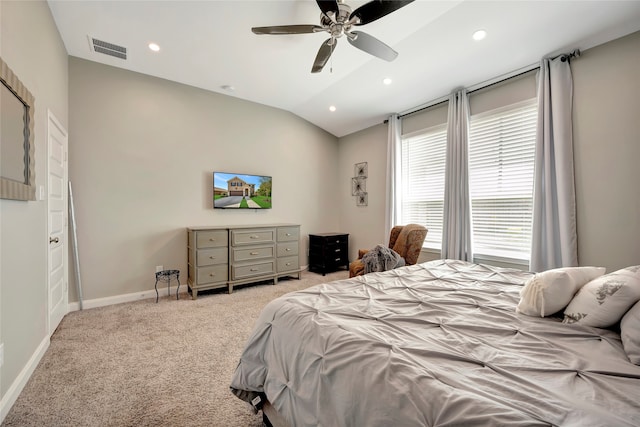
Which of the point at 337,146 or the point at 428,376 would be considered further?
the point at 337,146

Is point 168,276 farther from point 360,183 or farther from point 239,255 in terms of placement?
point 360,183

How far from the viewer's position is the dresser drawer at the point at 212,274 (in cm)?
360

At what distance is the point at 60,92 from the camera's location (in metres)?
2.82

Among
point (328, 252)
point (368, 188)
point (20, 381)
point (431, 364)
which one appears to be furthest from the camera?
point (368, 188)

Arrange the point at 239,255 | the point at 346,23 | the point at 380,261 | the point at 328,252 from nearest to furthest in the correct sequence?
the point at 346,23 → the point at 380,261 → the point at 239,255 → the point at 328,252

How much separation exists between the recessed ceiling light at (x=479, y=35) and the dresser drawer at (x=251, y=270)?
3.82 metres

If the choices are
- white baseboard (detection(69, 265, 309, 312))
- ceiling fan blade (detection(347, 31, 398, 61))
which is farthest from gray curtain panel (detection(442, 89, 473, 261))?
white baseboard (detection(69, 265, 309, 312))

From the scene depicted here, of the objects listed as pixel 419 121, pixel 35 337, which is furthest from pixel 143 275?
pixel 419 121

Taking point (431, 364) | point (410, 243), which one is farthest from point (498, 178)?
point (431, 364)

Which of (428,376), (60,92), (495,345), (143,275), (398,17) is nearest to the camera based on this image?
(428,376)

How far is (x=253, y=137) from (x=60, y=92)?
7.78 feet

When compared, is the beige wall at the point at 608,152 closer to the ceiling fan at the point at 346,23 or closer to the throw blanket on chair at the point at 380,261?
the throw blanket on chair at the point at 380,261

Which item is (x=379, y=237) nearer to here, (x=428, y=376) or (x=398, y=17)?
(x=398, y=17)

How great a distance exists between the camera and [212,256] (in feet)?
12.1
